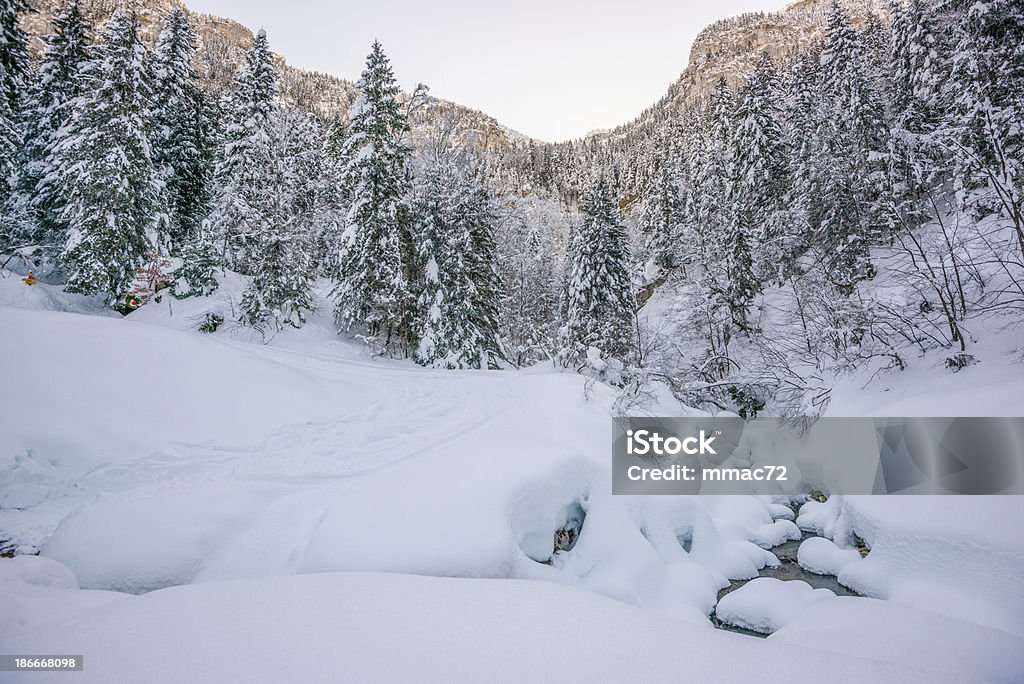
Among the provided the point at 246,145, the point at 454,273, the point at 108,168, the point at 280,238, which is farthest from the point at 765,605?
the point at 108,168

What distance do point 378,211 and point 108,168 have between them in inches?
444

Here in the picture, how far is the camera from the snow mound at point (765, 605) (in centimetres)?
567

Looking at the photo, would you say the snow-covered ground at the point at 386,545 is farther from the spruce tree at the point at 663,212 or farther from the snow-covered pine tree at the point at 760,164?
the spruce tree at the point at 663,212

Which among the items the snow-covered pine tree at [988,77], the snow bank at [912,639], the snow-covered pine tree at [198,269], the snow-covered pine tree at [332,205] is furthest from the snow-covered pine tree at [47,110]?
the snow-covered pine tree at [988,77]

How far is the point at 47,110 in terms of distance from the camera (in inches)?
827

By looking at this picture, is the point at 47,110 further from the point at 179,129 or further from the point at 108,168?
the point at 108,168

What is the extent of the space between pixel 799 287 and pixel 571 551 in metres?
13.7

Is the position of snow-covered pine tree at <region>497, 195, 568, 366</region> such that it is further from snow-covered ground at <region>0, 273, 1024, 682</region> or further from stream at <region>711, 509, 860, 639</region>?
snow-covered ground at <region>0, 273, 1024, 682</region>

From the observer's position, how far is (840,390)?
1012 cm

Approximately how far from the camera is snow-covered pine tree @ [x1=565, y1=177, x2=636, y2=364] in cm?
2116

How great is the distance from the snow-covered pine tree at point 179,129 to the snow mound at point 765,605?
2665 cm

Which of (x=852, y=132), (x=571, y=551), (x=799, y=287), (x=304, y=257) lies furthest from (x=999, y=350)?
(x=304, y=257)

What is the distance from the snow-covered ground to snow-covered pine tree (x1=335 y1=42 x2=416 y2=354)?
9077 millimetres

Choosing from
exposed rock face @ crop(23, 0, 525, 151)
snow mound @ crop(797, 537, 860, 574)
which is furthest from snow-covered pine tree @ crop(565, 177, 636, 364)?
exposed rock face @ crop(23, 0, 525, 151)
